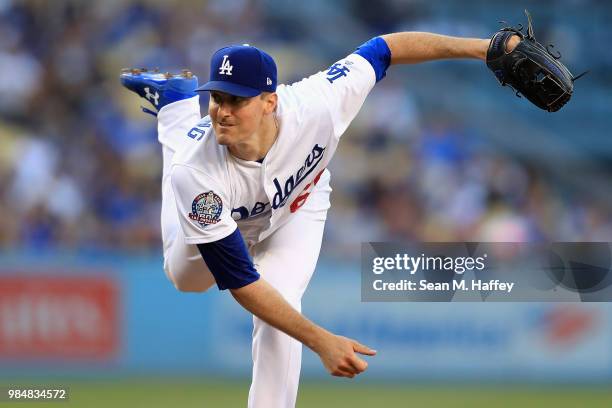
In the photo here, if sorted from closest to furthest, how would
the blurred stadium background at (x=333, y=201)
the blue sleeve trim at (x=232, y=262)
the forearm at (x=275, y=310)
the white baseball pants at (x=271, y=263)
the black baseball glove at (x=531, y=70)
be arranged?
1. the forearm at (x=275, y=310)
2. the blue sleeve trim at (x=232, y=262)
3. the white baseball pants at (x=271, y=263)
4. the black baseball glove at (x=531, y=70)
5. the blurred stadium background at (x=333, y=201)

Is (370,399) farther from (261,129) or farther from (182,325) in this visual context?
(261,129)

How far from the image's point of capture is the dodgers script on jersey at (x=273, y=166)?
4047mm

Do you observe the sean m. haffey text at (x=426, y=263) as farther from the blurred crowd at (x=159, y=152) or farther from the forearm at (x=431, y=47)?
the forearm at (x=431, y=47)

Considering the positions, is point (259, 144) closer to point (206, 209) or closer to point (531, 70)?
point (206, 209)

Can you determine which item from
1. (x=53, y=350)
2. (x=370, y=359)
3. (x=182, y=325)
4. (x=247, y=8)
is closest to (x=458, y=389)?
(x=370, y=359)

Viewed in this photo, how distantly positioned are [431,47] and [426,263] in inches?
116

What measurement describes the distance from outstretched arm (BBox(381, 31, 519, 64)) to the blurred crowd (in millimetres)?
4093

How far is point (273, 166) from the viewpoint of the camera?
4.32 meters

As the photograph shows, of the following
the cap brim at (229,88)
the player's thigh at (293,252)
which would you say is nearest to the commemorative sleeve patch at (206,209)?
the cap brim at (229,88)

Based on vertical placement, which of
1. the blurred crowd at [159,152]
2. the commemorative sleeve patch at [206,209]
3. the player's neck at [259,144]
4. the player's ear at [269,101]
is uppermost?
the blurred crowd at [159,152]

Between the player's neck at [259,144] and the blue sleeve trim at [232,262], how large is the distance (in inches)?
14.1

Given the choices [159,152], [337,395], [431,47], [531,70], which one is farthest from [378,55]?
[159,152]

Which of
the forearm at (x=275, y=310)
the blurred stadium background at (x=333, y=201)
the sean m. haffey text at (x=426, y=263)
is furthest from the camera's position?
the blurred stadium background at (x=333, y=201)
